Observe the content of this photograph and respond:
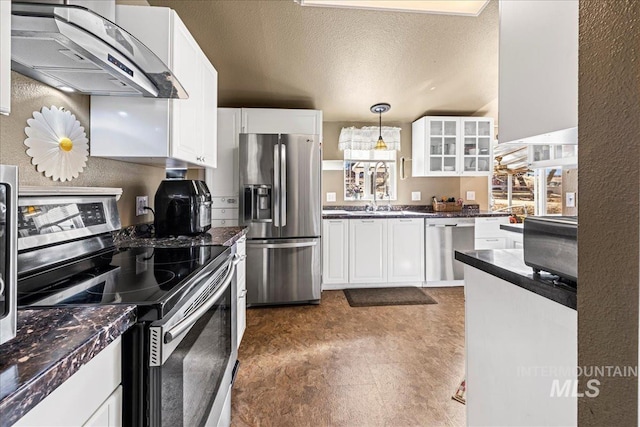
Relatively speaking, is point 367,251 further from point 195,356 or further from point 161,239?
point 195,356

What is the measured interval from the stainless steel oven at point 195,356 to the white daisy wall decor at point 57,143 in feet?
2.74

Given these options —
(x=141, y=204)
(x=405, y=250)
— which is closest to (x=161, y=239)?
(x=141, y=204)

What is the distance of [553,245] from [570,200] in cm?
327

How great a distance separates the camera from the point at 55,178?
139 cm

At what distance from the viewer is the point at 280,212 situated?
3.20 m

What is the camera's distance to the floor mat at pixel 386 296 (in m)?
3.40

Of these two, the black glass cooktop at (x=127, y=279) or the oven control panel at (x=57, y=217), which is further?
the oven control panel at (x=57, y=217)

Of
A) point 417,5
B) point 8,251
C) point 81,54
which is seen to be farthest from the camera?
point 417,5

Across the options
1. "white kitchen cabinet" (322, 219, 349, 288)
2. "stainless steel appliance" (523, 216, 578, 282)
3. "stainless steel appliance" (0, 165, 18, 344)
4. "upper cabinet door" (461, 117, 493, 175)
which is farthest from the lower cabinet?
"stainless steel appliance" (0, 165, 18, 344)

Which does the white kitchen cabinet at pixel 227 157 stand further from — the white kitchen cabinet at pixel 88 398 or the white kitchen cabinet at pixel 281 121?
the white kitchen cabinet at pixel 88 398

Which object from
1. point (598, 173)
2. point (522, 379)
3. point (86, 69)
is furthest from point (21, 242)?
point (522, 379)

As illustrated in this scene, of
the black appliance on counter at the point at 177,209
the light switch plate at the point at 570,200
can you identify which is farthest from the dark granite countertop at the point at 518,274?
the light switch plate at the point at 570,200

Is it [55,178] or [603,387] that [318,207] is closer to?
[55,178]

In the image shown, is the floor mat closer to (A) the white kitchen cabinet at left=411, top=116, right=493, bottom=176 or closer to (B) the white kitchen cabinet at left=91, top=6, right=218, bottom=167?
(A) the white kitchen cabinet at left=411, top=116, right=493, bottom=176
